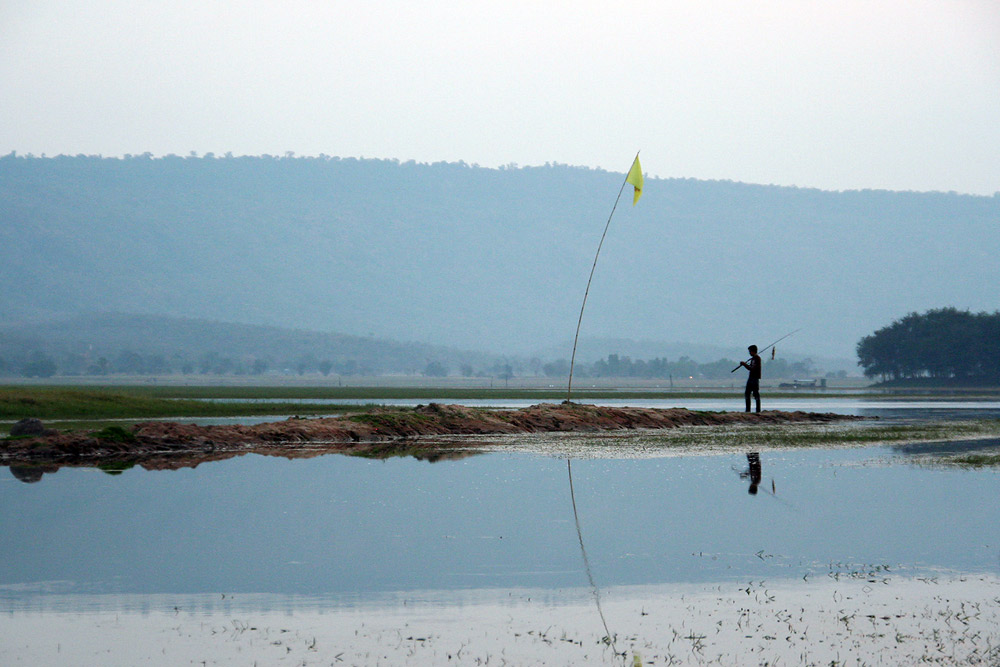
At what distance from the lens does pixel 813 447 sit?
26406 mm

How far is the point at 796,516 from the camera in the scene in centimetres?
1466

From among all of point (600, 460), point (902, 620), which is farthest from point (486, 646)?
point (600, 460)

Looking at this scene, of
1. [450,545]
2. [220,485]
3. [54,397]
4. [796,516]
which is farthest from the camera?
[54,397]

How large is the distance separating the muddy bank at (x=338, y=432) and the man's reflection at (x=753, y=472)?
7577 mm

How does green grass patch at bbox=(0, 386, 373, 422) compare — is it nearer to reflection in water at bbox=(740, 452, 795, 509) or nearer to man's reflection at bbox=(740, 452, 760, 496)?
man's reflection at bbox=(740, 452, 760, 496)

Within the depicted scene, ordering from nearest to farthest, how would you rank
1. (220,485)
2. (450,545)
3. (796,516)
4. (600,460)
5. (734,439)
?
(450,545), (796,516), (220,485), (600,460), (734,439)

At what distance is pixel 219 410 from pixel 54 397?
6.72 metres

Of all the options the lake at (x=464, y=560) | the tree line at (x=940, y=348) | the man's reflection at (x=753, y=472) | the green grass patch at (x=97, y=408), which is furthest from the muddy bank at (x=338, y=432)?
the tree line at (x=940, y=348)

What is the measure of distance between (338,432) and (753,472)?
13.2 metres

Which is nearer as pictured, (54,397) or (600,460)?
(600,460)

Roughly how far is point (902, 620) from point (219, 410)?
41684mm

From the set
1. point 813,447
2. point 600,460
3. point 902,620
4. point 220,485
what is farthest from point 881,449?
point 902,620

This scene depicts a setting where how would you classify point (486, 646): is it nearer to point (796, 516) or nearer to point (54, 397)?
point (796, 516)

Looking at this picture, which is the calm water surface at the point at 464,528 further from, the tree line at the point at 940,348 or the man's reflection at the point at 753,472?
the tree line at the point at 940,348
